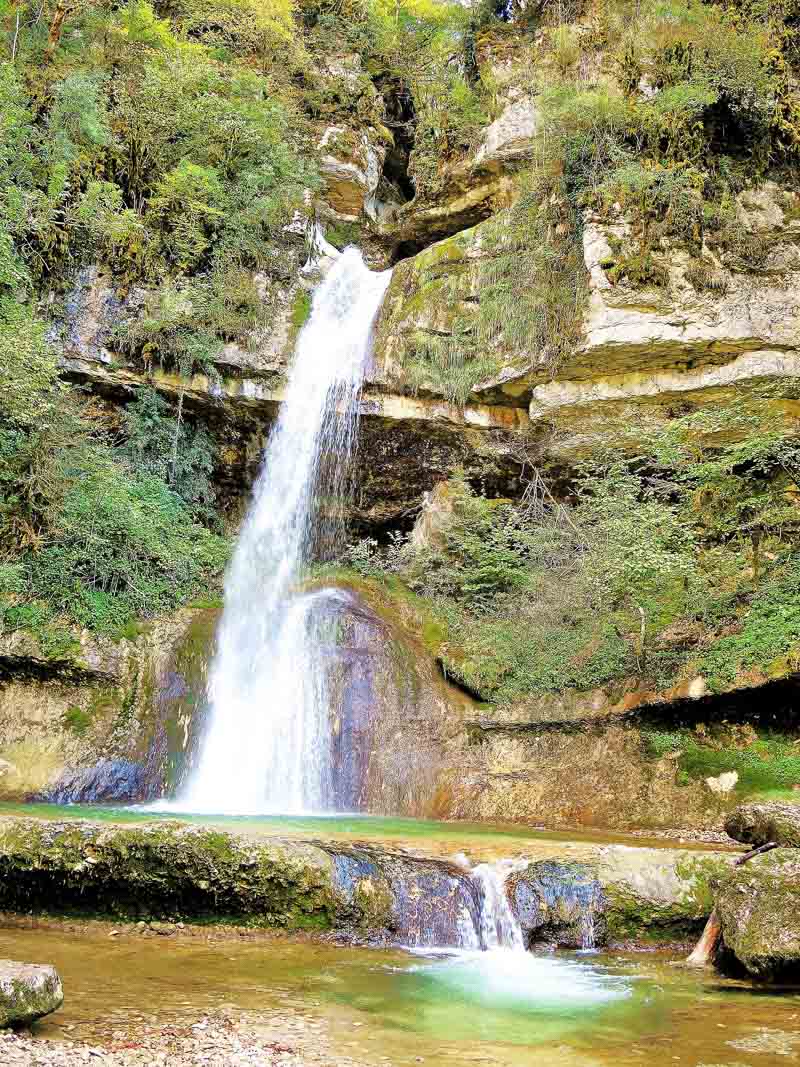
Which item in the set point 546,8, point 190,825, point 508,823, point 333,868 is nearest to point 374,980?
point 333,868

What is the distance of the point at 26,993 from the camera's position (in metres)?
3.52

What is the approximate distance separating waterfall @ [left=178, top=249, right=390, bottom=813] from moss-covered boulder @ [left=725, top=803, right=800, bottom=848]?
572cm

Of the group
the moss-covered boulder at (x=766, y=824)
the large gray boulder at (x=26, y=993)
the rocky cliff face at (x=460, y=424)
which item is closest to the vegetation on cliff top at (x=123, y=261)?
the rocky cliff face at (x=460, y=424)

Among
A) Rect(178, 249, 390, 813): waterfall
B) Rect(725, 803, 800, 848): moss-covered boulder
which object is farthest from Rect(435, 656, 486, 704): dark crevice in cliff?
Rect(725, 803, 800, 848): moss-covered boulder

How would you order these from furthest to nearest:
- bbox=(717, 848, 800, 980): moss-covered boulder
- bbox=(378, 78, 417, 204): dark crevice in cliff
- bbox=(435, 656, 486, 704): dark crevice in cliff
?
bbox=(378, 78, 417, 204): dark crevice in cliff
bbox=(435, 656, 486, 704): dark crevice in cliff
bbox=(717, 848, 800, 980): moss-covered boulder

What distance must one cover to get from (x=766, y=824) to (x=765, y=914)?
1.00m

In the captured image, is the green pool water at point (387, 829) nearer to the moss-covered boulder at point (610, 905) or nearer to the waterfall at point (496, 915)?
the waterfall at point (496, 915)

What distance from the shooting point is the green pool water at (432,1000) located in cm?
382

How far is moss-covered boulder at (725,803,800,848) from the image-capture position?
19.7 feet

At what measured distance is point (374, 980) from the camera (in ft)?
16.3

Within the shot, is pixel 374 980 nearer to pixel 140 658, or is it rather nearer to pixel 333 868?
pixel 333 868

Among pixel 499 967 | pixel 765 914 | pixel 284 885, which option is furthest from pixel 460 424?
pixel 765 914

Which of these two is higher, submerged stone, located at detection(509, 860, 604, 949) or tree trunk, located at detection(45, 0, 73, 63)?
tree trunk, located at detection(45, 0, 73, 63)

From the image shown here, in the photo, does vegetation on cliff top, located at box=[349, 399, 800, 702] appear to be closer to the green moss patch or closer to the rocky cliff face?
the rocky cliff face
